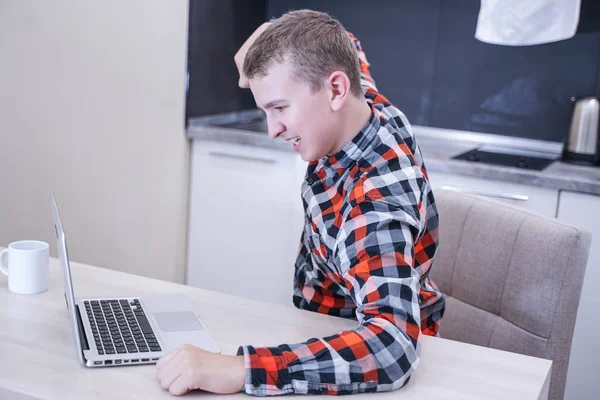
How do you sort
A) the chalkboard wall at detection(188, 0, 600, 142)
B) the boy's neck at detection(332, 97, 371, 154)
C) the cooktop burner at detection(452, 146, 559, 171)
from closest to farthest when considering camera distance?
the boy's neck at detection(332, 97, 371, 154)
the cooktop burner at detection(452, 146, 559, 171)
the chalkboard wall at detection(188, 0, 600, 142)

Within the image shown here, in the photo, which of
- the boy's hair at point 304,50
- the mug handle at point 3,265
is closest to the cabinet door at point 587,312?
the boy's hair at point 304,50

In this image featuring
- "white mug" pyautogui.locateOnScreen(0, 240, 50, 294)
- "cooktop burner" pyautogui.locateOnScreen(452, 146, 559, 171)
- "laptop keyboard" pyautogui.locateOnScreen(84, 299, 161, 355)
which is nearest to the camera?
"laptop keyboard" pyautogui.locateOnScreen(84, 299, 161, 355)

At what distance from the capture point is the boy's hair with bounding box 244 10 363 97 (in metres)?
1.21

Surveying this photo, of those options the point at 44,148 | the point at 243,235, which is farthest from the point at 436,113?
the point at 44,148

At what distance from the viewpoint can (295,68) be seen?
3.94 ft

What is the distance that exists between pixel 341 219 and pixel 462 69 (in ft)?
6.28

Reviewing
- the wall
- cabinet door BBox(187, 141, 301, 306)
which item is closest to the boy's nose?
the wall

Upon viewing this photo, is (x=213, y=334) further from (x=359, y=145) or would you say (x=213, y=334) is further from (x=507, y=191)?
(x=507, y=191)

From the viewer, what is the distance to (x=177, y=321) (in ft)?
4.27

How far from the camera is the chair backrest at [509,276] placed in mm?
1526

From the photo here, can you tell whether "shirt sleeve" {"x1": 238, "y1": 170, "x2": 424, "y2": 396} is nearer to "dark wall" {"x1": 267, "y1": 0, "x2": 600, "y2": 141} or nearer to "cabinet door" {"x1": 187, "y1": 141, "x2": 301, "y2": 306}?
"cabinet door" {"x1": 187, "y1": 141, "x2": 301, "y2": 306}

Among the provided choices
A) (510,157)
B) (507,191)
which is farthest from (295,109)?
(510,157)

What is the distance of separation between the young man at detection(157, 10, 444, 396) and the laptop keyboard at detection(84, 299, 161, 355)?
0.11m

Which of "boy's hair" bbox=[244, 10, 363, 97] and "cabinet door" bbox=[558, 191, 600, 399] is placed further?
"cabinet door" bbox=[558, 191, 600, 399]
